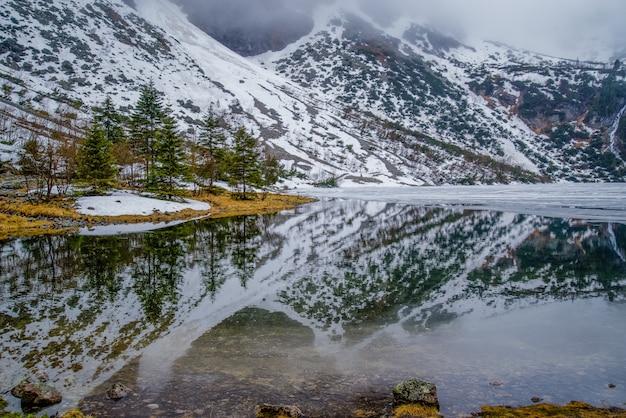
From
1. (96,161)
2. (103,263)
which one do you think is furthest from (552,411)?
(96,161)

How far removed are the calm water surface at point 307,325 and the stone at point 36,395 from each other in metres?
0.17

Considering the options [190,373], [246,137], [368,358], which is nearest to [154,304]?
[190,373]

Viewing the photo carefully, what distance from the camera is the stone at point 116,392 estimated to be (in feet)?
26.8

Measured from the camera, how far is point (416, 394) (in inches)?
305

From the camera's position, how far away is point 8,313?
1293 centimetres

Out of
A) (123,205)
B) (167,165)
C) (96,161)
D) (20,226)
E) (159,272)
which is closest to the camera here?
(159,272)

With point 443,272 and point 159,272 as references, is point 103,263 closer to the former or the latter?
point 159,272

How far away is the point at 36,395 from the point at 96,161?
1655 inches

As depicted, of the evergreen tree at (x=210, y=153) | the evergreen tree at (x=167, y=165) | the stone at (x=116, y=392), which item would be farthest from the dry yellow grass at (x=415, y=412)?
the evergreen tree at (x=210, y=153)

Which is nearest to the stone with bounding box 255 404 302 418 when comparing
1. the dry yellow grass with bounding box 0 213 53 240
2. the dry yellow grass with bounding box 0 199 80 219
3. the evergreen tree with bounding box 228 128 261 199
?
the dry yellow grass with bounding box 0 213 53 240

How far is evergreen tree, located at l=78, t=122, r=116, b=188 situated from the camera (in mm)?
43781

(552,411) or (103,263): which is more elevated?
(552,411)

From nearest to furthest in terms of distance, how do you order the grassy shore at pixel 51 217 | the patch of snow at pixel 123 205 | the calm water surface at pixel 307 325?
the calm water surface at pixel 307 325, the grassy shore at pixel 51 217, the patch of snow at pixel 123 205

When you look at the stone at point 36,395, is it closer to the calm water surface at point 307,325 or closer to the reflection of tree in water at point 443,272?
the calm water surface at point 307,325
